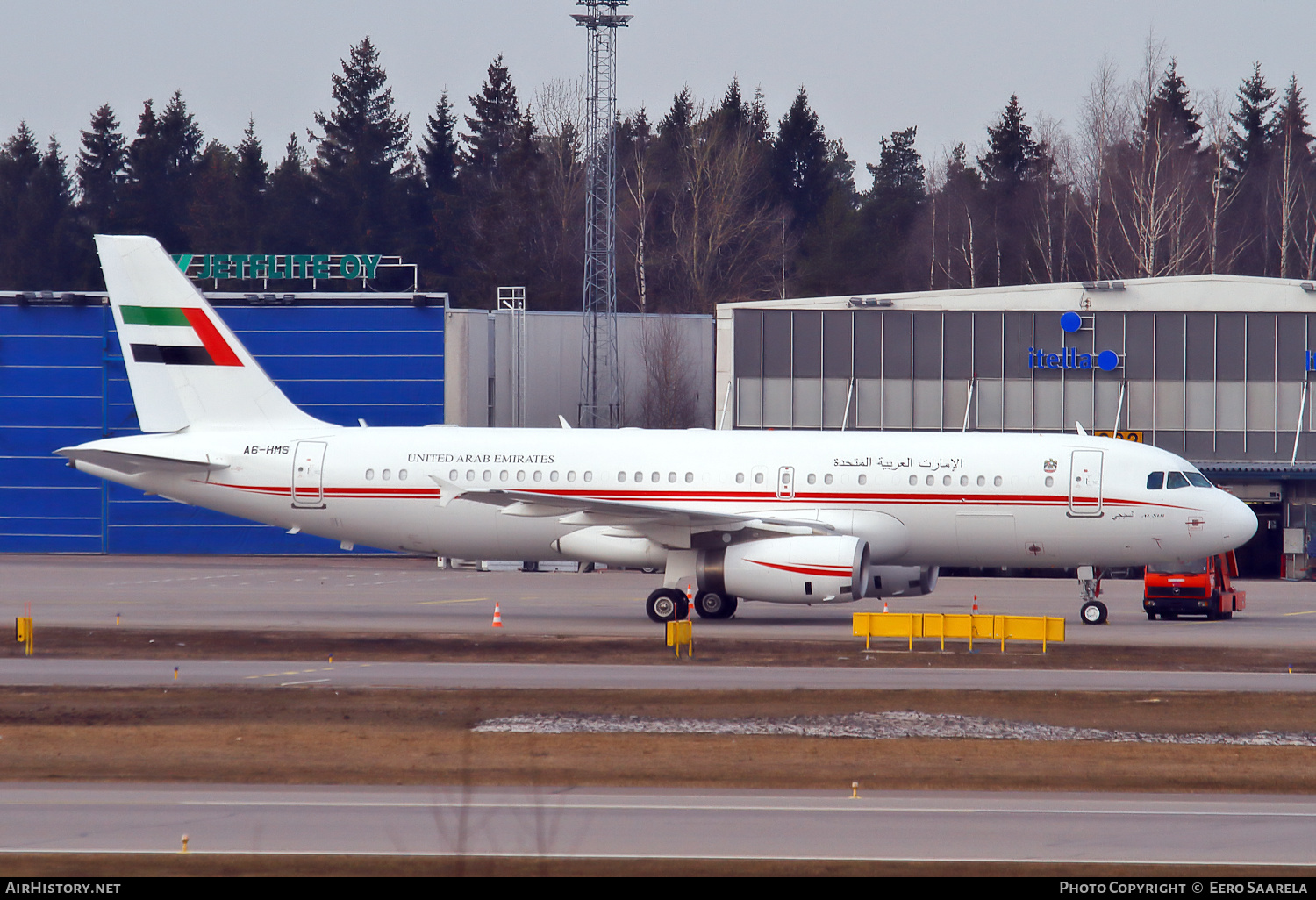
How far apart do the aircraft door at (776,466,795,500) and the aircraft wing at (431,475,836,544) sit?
0.63m

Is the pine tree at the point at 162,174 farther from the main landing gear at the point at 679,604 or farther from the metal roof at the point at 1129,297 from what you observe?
the main landing gear at the point at 679,604

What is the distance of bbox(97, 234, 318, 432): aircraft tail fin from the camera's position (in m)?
33.4

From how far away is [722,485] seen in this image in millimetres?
31531

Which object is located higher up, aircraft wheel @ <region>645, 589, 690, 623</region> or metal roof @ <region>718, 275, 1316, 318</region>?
metal roof @ <region>718, 275, 1316, 318</region>

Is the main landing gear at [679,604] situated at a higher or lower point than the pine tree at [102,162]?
lower

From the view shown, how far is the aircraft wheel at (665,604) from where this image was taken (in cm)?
3039

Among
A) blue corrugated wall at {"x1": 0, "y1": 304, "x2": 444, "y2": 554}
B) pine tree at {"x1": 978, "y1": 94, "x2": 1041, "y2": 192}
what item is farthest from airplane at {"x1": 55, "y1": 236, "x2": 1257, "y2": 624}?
pine tree at {"x1": 978, "y1": 94, "x2": 1041, "y2": 192}

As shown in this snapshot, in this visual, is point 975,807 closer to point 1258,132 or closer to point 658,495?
point 658,495

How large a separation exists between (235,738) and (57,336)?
47.4 m

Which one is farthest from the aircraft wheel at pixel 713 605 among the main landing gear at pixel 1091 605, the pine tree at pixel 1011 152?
the pine tree at pixel 1011 152

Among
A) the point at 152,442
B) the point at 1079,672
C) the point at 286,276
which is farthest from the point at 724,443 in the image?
the point at 286,276

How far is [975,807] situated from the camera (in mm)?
13922

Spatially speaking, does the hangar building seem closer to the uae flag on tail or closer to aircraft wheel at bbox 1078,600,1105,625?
aircraft wheel at bbox 1078,600,1105,625

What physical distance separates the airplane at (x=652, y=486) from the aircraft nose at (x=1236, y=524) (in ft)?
0.12
